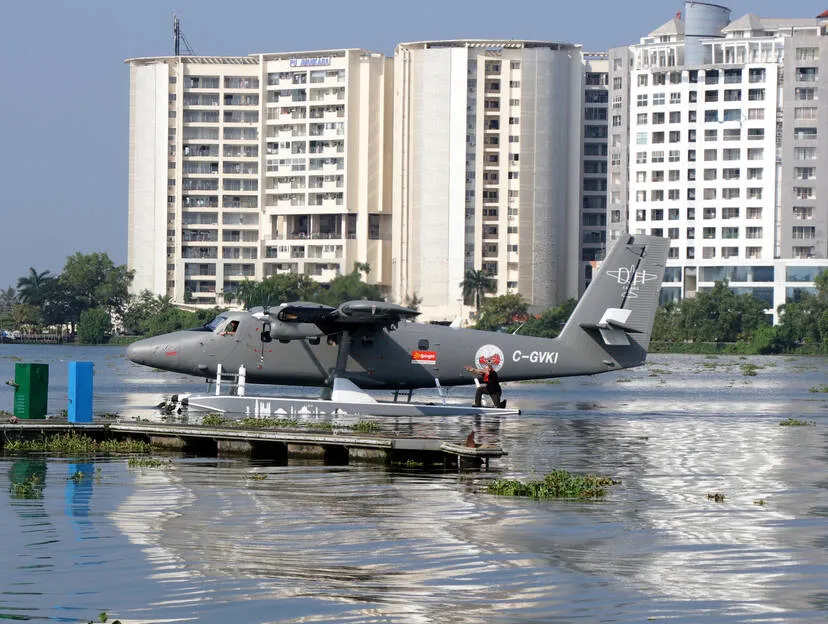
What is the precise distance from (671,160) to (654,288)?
121 metres

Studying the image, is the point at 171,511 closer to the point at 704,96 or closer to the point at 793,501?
the point at 793,501

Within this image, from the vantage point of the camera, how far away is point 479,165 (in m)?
158

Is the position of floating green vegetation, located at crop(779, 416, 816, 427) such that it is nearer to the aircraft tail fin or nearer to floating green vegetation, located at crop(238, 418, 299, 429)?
the aircraft tail fin

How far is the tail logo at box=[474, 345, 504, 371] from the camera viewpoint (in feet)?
118

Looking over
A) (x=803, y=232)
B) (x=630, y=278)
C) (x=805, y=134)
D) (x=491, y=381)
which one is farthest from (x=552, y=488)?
(x=805, y=134)

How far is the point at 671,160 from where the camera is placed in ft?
509

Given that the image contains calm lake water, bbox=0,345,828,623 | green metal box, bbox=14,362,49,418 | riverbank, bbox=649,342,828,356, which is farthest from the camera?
riverbank, bbox=649,342,828,356

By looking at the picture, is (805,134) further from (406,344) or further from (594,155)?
(406,344)

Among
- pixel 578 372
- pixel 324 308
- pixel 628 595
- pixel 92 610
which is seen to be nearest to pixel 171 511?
pixel 92 610

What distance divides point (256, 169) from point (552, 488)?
15428 cm

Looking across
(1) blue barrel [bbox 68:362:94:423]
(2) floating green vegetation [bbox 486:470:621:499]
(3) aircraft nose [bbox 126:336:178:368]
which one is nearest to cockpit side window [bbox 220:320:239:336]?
(3) aircraft nose [bbox 126:336:178:368]

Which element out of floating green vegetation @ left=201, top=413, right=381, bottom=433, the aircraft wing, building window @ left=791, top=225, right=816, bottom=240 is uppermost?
building window @ left=791, top=225, right=816, bottom=240

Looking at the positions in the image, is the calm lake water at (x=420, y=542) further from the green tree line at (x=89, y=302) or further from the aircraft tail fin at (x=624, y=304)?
the green tree line at (x=89, y=302)

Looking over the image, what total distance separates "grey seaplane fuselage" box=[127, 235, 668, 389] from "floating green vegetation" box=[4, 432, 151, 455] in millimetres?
8082
